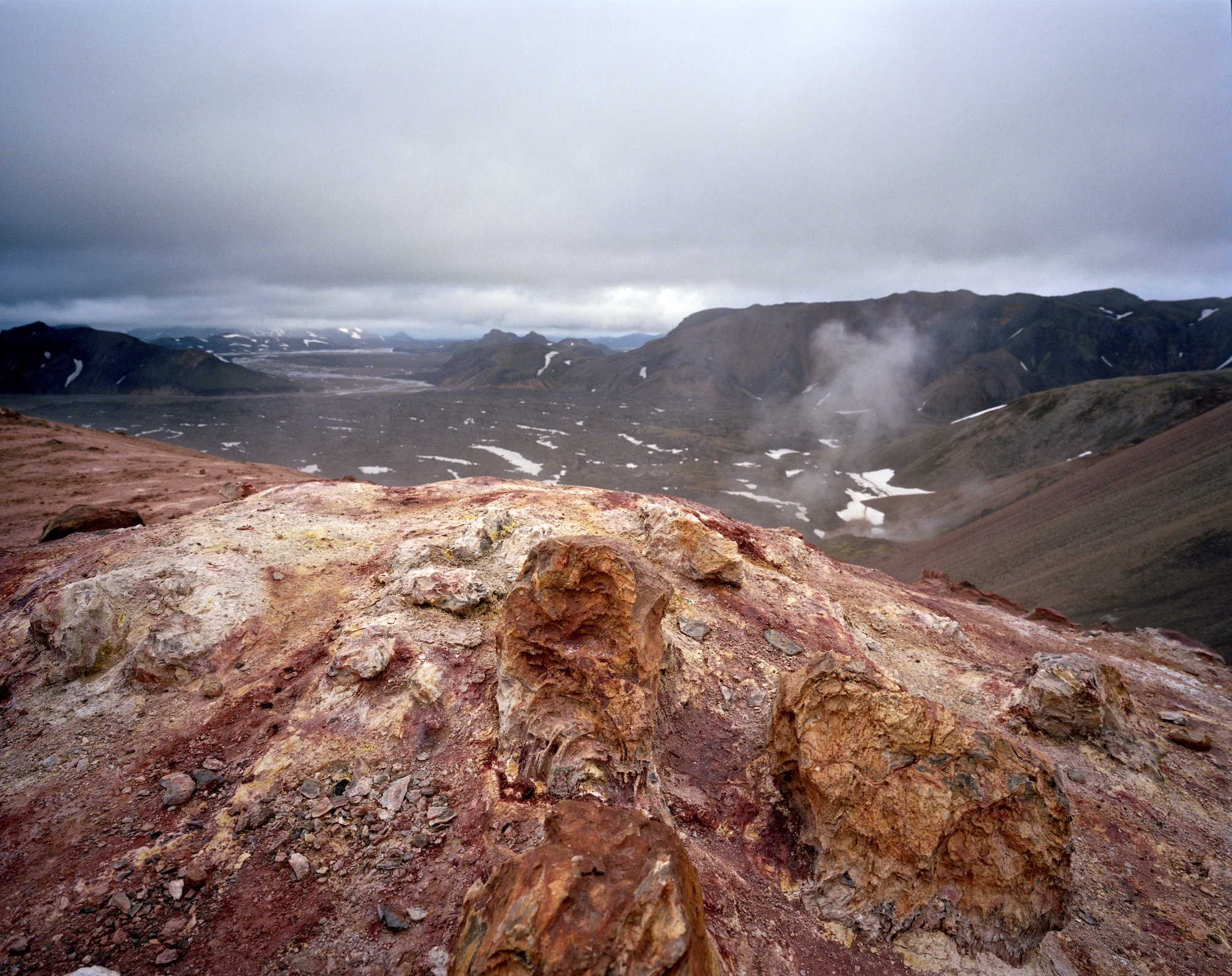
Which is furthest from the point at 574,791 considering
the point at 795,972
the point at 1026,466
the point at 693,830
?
the point at 1026,466

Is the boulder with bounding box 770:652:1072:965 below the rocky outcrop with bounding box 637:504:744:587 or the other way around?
below

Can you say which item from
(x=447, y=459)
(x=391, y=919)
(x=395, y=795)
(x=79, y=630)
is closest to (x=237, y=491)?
(x=79, y=630)

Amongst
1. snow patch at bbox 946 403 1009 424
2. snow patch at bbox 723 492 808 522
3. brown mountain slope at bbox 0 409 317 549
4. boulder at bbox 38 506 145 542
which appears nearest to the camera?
boulder at bbox 38 506 145 542

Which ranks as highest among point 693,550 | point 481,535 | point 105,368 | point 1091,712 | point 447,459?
point 105,368

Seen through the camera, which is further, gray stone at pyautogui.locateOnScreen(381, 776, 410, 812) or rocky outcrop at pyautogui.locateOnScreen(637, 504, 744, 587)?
rocky outcrop at pyautogui.locateOnScreen(637, 504, 744, 587)

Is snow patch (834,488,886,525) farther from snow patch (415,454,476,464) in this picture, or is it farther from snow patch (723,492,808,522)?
snow patch (415,454,476,464)

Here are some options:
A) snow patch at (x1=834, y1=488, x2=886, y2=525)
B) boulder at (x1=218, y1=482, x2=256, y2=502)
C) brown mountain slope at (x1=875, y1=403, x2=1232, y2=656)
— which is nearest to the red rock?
brown mountain slope at (x1=875, y1=403, x2=1232, y2=656)

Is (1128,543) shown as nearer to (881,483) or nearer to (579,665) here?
(579,665)
